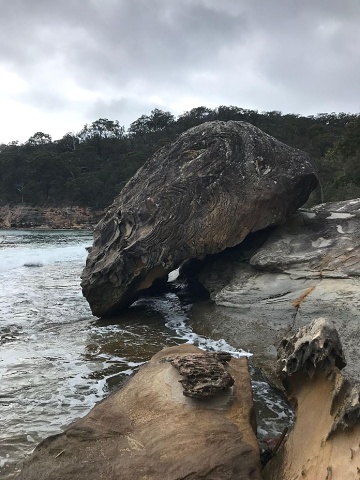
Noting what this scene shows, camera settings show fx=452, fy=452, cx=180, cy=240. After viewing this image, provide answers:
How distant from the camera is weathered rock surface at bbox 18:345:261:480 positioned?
2.36 m

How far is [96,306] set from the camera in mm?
6734

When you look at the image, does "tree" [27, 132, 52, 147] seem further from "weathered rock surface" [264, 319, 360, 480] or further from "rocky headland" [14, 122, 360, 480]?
"weathered rock surface" [264, 319, 360, 480]

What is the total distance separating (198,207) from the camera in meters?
6.34

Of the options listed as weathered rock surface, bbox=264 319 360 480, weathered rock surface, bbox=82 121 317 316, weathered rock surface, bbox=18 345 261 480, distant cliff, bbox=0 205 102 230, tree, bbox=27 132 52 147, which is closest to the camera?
weathered rock surface, bbox=264 319 360 480

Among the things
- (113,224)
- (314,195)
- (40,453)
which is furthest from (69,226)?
(40,453)

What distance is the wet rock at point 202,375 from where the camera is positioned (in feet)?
9.43

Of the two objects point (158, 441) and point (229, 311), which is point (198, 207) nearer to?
point (229, 311)

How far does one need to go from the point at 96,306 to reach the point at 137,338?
1.28 meters

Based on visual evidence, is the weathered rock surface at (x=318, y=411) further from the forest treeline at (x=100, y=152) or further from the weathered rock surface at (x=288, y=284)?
the forest treeline at (x=100, y=152)

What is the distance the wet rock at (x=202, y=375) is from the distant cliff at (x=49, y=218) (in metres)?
46.8

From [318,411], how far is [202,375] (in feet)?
2.52

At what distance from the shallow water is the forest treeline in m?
29.4

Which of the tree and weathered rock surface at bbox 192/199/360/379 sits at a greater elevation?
the tree

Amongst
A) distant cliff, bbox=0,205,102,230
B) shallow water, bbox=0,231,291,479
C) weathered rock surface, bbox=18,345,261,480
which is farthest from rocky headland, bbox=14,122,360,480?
distant cliff, bbox=0,205,102,230
